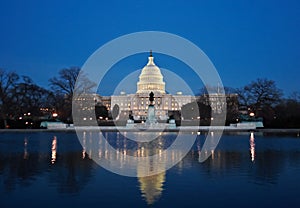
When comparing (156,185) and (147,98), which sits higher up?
(147,98)

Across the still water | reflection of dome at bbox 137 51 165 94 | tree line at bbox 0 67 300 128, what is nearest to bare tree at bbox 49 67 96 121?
tree line at bbox 0 67 300 128

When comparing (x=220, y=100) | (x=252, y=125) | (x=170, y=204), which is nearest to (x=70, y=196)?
(x=170, y=204)

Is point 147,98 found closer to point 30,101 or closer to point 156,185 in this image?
point 30,101

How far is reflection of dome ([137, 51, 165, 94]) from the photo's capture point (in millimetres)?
128125

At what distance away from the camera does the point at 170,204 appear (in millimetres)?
8188

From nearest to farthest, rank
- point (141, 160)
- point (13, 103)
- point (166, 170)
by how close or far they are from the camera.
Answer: point (166, 170)
point (141, 160)
point (13, 103)

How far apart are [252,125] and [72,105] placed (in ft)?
82.4

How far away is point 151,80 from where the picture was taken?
129m

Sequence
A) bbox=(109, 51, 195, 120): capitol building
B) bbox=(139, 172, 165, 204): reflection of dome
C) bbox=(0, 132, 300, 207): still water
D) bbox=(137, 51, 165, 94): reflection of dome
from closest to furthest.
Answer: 1. bbox=(0, 132, 300, 207): still water
2. bbox=(139, 172, 165, 204): reflection of dome
3. bbox=(109, 51, 195, 120): capitol building
4. bbox=(137, 51, 165, 94): reflection of dome

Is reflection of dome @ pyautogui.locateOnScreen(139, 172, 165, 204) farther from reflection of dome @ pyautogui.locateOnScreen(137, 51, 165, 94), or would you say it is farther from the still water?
reflection of dome @ pyautogui.locateOnScreen(137, 51, 165, 94)

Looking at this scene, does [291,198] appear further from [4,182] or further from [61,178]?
[4,182]

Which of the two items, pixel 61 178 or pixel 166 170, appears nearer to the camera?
pixel 61 178

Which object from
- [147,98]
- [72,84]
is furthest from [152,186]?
[147,98]

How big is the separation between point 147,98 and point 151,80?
616 cm
